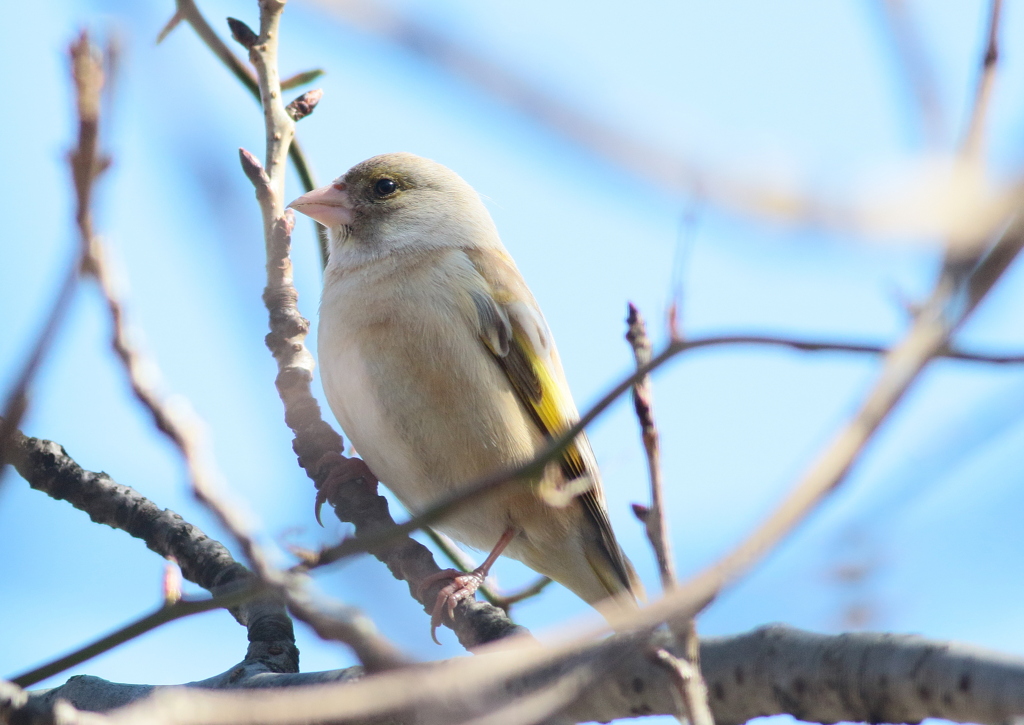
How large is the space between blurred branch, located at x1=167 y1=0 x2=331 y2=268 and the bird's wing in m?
0.99

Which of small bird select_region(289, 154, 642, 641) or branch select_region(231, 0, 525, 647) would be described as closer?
branch select_region(231, 0, 525, 647)

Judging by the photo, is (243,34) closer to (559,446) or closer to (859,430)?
(559,446)

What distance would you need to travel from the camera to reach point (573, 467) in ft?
16.0

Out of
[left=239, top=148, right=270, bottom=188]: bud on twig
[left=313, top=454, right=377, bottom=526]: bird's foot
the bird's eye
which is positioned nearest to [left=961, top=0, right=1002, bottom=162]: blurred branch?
[left=239, top=148, right=270, bottom=188]: bud on twig

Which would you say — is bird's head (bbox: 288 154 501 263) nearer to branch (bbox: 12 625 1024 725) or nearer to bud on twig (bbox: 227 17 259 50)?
bud on twig (bbox: 227 17 259 50)

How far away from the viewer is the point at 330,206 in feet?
17.9

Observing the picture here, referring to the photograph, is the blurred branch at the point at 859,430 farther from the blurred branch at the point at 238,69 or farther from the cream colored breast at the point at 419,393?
the cream colored breast at the point at 419,393

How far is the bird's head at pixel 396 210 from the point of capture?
5.37 m

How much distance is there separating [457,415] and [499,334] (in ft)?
1.80

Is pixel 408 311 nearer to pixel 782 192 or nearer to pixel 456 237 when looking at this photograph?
pixel 456 237

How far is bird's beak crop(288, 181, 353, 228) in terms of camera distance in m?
5.35

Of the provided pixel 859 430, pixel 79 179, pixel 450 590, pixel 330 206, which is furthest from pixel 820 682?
pixel 330 206

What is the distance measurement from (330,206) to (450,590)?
2.35m

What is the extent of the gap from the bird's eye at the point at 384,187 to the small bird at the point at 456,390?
10.0 inches
